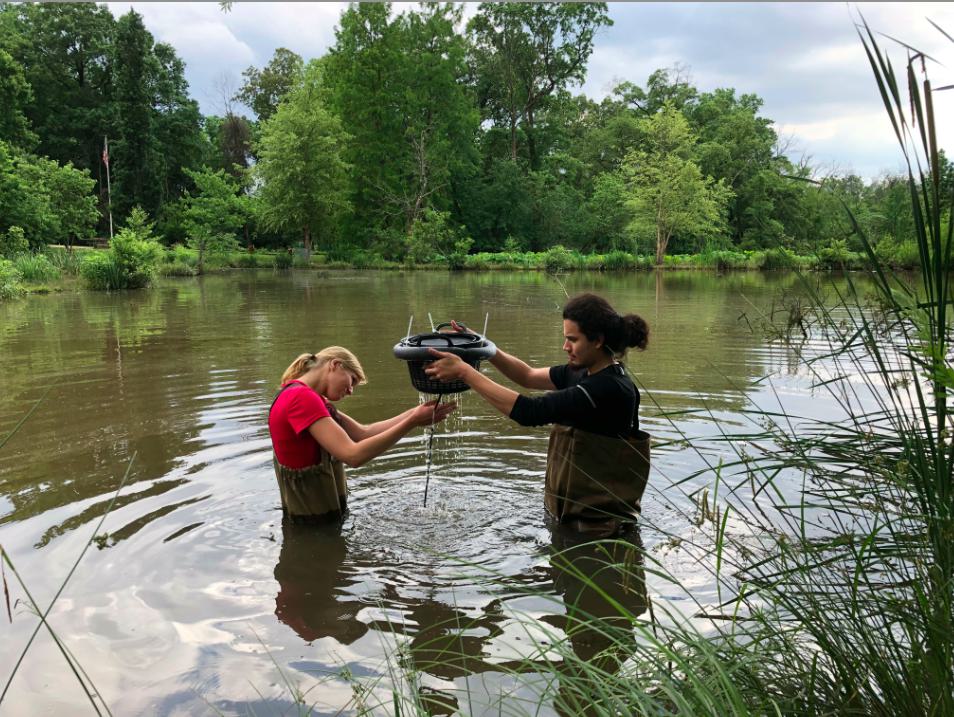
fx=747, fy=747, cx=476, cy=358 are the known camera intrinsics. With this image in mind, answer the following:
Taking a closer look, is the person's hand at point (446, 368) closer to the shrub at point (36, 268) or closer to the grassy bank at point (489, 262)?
the shrub at point (36, 268)

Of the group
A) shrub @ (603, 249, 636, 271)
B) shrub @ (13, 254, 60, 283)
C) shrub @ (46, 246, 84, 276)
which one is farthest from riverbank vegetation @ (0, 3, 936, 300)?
shrub @ (13, 254, 60, 283)

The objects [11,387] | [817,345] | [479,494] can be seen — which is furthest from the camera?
[817,345]

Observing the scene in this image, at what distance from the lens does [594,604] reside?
3.66 meters

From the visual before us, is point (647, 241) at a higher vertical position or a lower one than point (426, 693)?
higher

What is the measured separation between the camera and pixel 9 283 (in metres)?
19.7

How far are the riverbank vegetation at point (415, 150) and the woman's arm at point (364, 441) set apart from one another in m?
32.0

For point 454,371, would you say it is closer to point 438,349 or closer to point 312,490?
point 438,349

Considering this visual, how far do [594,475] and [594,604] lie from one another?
776 mm

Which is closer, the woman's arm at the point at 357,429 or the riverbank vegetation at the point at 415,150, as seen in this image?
the woman's arm at the point at 357,429

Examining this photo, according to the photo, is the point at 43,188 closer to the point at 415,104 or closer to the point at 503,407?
the point at 415,104

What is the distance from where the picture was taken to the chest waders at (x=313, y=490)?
444cm

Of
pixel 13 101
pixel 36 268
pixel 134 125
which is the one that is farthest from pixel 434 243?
pixel 13 101

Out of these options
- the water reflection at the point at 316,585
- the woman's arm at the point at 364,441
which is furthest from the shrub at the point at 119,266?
the woman's arm at the point at 364,441

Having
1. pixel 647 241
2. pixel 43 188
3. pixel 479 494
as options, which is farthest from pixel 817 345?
pixel 647 241
